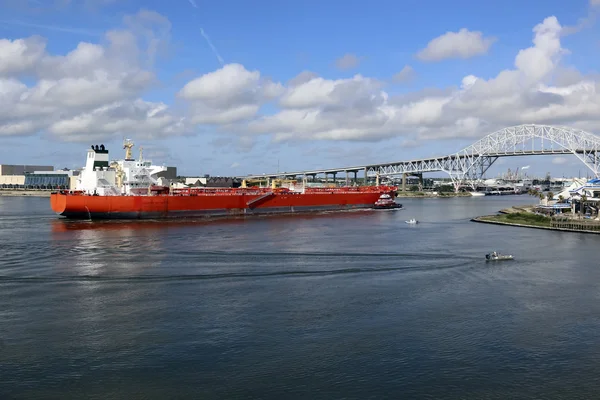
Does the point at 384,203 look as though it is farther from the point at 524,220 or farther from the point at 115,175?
the point at 115,175

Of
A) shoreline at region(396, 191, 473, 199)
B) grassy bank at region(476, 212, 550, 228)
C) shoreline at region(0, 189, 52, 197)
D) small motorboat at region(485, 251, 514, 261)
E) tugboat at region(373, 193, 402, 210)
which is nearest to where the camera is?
small motorboat at region(485, 251, 514, 261)

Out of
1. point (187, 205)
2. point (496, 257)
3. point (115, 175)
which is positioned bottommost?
point (496, 257)

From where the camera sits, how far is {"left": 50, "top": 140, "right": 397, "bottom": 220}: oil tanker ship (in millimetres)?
38938

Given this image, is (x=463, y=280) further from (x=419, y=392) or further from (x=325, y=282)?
(x=419, y=392)

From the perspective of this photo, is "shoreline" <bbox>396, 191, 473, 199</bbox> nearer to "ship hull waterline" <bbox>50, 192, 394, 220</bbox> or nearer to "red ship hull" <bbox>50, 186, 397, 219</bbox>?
"red ship hull" <bbox>50, 186, 397, 219</bbox>

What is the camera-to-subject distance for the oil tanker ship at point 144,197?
38938mm

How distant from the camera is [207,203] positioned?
45.7m

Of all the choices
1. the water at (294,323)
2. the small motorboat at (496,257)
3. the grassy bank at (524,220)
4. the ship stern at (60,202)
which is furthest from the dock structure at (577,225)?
the ship stern at (60,202)

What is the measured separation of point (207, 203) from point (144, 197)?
6.46 meters

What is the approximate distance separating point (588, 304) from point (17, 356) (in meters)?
15.6

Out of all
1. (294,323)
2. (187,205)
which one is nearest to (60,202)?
(187,205)

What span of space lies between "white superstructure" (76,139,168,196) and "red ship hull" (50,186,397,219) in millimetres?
2276

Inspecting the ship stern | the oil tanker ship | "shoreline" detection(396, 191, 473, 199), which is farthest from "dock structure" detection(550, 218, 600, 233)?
"shoreline" detection(396, 191, 473, 199)

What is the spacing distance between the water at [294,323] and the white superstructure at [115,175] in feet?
53.7
